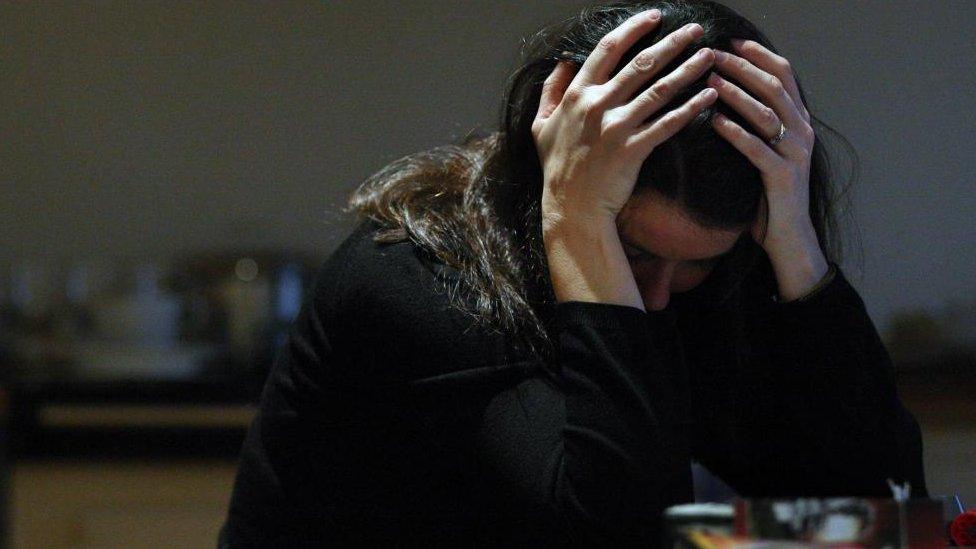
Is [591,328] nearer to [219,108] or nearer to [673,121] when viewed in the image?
[673,121]

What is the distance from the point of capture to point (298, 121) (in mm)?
2736

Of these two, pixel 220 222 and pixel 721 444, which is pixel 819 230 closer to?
pixel 721 444

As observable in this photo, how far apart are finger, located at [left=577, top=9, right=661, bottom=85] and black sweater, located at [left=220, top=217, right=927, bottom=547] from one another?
173 mm

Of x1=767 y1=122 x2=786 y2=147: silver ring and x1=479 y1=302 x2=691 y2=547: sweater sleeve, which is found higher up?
x1=767 y1=122 x2=786 y2=147: silver ring

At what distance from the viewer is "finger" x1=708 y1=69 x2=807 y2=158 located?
31.2 inches

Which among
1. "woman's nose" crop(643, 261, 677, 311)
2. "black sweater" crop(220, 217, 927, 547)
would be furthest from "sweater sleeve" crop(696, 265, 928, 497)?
"woman's nose" crop(643, 261, 677, 311)

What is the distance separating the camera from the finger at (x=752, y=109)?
0.79 meters

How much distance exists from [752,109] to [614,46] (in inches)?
4.3

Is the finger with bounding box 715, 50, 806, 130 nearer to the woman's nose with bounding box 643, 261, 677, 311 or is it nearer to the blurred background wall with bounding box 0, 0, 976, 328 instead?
the woman's nose with bounding box 643, 261, 677, 311

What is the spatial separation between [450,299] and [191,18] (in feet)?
7.01

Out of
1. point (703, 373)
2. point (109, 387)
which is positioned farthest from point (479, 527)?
point (109, 387)

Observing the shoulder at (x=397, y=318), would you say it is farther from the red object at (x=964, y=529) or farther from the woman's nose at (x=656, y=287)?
the red object at (x=964, y=529)

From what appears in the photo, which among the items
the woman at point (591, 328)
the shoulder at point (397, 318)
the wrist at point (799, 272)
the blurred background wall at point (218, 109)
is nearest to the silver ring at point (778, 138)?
the woman at point (591, 328)

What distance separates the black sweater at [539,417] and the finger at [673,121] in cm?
12
